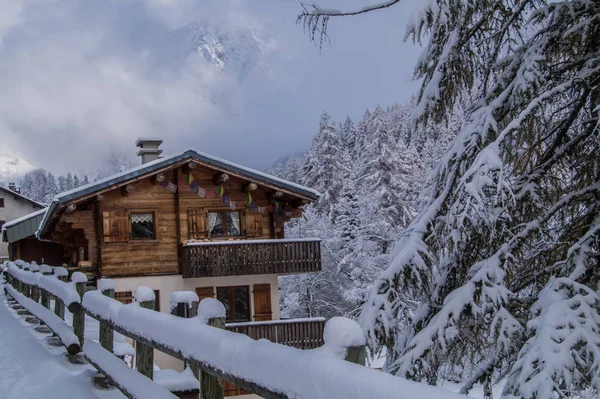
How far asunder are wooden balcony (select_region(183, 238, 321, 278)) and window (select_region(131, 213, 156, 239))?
1.60 m

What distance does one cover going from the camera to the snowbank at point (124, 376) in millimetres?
4254

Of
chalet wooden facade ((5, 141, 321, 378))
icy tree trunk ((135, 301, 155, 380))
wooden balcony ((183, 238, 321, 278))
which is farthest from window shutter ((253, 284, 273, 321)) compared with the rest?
icy tree trunk ((135, 301, 155, 380))

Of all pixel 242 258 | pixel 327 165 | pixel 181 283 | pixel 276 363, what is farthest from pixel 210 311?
pixel 327 165

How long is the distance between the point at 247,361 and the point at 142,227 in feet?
62.4

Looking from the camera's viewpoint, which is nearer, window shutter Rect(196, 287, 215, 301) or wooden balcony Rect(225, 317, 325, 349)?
wooden balcony Rect(225, 317, 325, 349)

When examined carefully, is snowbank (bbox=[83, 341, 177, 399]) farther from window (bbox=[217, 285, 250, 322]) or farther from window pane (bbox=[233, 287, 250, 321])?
window pane (bbox=[233, 287, 250, 321])

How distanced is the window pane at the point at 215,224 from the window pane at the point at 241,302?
207 centimetres

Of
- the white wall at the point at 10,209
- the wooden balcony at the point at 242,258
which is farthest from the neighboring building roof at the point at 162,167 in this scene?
the white wall at the point at 10,209

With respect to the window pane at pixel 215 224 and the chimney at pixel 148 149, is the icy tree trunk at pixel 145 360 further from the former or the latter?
the chimney at pixel 148 149

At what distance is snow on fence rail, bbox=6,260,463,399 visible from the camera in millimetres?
2121

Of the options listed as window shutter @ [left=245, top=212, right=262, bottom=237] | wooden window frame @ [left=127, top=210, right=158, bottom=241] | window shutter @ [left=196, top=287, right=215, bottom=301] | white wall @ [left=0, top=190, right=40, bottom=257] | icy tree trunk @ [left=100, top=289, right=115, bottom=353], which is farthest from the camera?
white wall @ [left=0, top=190, right=40, bottom=257]

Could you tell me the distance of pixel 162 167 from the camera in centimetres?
2042

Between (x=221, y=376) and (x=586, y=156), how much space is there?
3257 mm

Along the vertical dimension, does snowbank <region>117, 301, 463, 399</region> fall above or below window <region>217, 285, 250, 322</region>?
above
